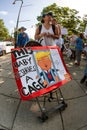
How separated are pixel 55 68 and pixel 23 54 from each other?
0.75 m

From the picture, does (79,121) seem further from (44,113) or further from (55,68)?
(55,68)

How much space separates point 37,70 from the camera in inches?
158

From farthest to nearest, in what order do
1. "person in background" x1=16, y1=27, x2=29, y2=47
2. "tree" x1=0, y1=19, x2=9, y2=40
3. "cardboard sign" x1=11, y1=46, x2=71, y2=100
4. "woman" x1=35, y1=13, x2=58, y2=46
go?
"tree" x1=0, y1=19, x2=9, y2=40 → "person in background" x1=16, y1=27, x2=29, y2=47 → "woman" x1=35, y1=13, x2=58, y2=46 → "cardboard sign" x1=11, y1=46, x2=71, y2=100

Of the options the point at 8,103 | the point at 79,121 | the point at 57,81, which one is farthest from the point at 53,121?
the point at 8,103

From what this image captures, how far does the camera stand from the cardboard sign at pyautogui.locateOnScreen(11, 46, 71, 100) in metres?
3.77

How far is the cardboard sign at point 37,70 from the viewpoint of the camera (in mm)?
3768

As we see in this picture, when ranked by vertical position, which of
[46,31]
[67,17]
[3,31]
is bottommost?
[3,31]

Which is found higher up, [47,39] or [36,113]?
[47,39]

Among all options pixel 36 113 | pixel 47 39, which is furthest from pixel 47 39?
pixel 36 113

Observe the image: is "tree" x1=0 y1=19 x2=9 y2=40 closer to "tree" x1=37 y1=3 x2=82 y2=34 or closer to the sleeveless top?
"tree" x1=37 y1=3 x2=82 y2=34

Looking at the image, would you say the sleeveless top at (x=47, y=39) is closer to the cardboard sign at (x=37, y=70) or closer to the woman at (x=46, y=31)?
the woman at (x=46, y=31)

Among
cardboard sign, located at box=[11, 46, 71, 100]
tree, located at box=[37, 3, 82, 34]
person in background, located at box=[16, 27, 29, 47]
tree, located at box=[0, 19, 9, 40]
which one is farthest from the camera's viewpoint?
tree, located at box=[0, 19, 9, 40]

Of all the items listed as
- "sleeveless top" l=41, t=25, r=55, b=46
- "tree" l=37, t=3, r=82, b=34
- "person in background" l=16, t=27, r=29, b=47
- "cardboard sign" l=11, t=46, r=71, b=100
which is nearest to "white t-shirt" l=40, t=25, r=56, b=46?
"sleeveless top" l=41, t=25, r=55, b=46

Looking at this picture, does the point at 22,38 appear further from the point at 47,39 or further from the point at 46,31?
the point at 46,31
